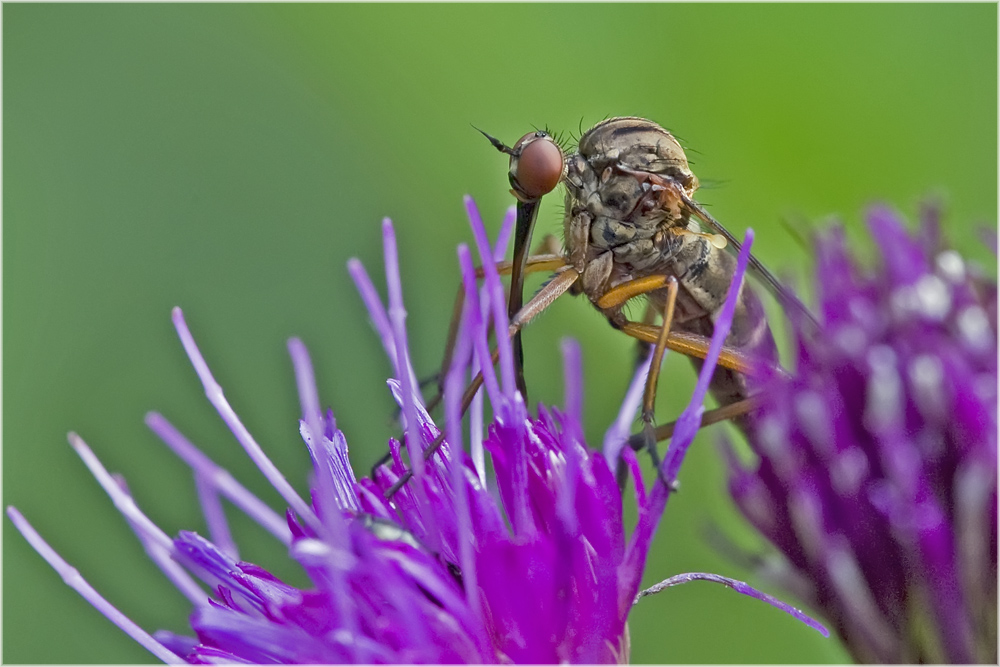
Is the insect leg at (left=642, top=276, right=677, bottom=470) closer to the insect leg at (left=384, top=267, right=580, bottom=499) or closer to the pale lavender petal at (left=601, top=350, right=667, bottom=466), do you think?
the pale lavender petal at (left=601, top=350, right=667, bottom=466)

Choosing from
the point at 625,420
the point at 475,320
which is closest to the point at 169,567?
the point at 475,320

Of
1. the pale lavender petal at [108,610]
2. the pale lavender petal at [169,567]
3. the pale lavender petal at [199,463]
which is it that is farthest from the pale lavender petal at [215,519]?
the pale lavender petal at [199,463]

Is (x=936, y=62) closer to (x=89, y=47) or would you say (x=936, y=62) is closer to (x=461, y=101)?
(x=461, y=101)

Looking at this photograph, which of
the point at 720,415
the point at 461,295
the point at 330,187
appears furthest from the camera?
the point at 330,187

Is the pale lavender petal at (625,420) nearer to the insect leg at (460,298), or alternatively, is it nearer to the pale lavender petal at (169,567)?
the insect leg at (460,298)

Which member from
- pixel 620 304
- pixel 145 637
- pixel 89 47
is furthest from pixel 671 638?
pixel 89 47

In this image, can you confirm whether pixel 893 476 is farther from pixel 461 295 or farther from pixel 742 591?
pixel 461 295
